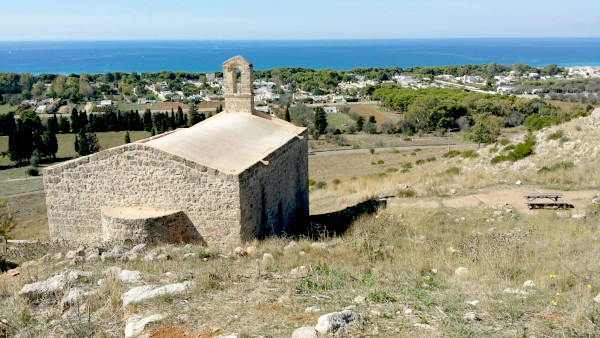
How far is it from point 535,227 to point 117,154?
9461mm

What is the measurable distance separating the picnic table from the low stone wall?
9019 millimetres

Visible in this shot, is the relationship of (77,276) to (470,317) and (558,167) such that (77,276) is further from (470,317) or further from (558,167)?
(558,167)

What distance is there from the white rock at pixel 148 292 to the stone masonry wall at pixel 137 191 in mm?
4273

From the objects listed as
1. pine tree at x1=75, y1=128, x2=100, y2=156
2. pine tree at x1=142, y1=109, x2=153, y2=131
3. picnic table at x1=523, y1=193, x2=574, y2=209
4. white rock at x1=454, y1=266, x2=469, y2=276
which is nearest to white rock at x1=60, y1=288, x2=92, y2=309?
white rock at x1=454, y1=266, x2=469, y2=276

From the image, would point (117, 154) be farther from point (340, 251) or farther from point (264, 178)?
point (340, 251)

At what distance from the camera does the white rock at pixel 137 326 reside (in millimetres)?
4661

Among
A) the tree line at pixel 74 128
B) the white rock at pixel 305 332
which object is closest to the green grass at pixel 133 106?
the tree line at pixel 74 128

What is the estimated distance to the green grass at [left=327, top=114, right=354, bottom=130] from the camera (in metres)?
62.7

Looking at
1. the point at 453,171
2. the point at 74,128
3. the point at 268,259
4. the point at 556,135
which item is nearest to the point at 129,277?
the point at 268,259

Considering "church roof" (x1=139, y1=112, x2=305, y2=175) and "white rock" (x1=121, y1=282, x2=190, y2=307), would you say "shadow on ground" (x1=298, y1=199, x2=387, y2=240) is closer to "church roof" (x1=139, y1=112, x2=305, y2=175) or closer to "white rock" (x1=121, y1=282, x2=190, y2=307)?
"church roof" (x1=139, y1=112, x2=305, y2=175)

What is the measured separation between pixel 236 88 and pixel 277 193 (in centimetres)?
512

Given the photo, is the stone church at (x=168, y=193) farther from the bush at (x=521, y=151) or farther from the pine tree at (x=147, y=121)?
the pine tree at (x=147, y=121)

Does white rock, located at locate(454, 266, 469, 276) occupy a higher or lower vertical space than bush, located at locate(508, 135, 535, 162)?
higher

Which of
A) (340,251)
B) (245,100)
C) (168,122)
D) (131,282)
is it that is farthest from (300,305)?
(168,122)
